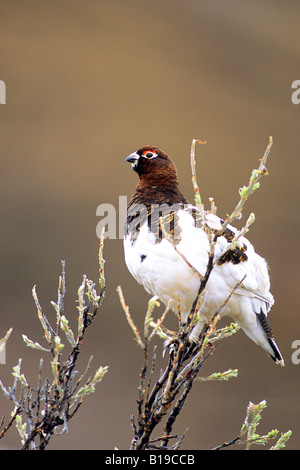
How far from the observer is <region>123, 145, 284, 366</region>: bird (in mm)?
1543

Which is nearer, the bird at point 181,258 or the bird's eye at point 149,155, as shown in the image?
the bird at point 181,258

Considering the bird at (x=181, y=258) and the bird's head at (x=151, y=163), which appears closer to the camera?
the bird at (x=181, y=258)

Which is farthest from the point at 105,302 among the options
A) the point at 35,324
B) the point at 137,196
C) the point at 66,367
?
the point at 66,367

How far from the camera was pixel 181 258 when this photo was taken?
5.07 feet

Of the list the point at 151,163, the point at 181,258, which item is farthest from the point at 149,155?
the point at 181,258

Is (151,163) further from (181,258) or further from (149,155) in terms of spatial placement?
(181,258)

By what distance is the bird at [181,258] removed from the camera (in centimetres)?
154

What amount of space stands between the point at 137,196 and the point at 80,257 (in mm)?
2783

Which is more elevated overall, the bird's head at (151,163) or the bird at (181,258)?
the bird's head at (151,163)

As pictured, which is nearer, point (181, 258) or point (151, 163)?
point (181, 258)

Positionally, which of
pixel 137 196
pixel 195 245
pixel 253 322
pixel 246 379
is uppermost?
pixel 137 196

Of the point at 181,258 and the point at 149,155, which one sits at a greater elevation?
the point at 149,155
